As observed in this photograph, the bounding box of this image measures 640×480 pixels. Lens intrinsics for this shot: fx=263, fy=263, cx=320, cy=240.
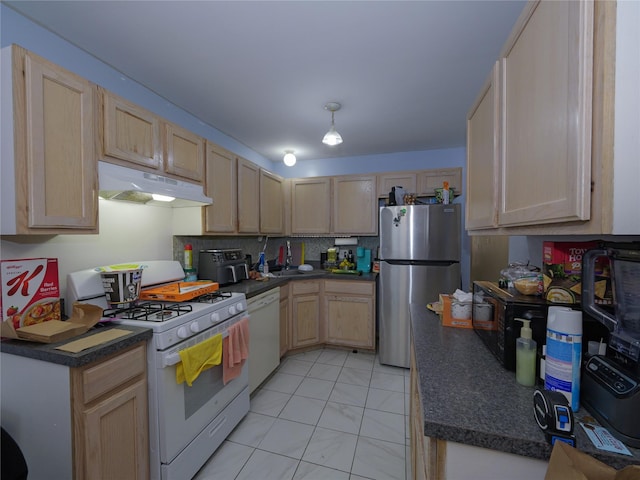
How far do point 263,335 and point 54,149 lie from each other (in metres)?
1.80

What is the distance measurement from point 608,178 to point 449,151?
3114 mm

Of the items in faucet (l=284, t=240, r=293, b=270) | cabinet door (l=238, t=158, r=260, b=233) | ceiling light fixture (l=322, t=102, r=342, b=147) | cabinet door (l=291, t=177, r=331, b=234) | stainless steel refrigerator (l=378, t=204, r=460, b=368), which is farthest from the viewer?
faucet (l=284, t=240, r=293, b=270)

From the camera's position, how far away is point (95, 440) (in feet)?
3.50

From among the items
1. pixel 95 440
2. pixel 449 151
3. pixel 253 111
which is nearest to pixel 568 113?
pixel 95 440

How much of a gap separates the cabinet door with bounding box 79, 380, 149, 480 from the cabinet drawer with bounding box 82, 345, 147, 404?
5 centimetres

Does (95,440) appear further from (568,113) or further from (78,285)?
(568,113)

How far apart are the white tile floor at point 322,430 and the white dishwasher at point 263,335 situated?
0.58 feet

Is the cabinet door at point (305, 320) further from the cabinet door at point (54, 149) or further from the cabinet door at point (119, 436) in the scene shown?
the cabinet door at point (54, 149)

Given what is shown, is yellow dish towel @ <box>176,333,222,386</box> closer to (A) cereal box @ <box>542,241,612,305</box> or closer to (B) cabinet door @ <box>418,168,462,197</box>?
(A) cereal box @ <box>542,241,612,305</box>

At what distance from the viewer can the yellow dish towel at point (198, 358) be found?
136cm

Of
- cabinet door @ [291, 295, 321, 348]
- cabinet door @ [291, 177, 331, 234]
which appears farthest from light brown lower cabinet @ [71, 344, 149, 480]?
cabinet door @ [291, 177, 331, 234]

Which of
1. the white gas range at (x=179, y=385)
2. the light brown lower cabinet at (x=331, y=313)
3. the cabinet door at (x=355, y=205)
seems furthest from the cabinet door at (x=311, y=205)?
the white gas range at (x=179, y=385)

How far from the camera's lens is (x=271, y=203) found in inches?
121

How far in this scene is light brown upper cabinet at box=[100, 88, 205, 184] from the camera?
1407 mm
